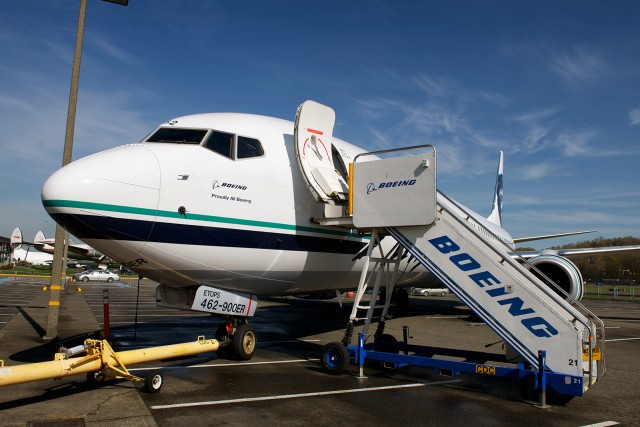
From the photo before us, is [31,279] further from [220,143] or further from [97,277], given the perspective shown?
[220,143]

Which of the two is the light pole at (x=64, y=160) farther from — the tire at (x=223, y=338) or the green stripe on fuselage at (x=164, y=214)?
the green stripe on fuselage at (x=164, y=214)

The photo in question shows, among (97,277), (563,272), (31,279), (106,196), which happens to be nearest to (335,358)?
(106,196)

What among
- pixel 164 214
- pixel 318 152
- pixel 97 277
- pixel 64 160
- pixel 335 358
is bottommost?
pixel 97 277

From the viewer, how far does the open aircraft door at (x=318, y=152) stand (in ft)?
29.1

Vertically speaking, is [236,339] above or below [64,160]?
below

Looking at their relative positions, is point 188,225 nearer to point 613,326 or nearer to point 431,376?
point 431,376

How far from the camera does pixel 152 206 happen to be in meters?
7.15

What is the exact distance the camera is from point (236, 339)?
29.7 feet

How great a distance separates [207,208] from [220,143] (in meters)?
1.29

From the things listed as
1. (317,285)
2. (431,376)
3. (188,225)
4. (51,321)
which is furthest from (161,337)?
(431,376)

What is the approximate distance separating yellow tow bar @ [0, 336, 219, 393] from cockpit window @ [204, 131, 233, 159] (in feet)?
10.6

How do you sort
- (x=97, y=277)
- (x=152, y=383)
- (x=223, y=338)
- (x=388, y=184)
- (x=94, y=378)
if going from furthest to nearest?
(x=97, y=277), (x=223, y=338), (x=388, y=184), (x=94, y=378), (x=152, y=383)

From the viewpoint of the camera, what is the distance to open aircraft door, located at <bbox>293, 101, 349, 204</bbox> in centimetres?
888

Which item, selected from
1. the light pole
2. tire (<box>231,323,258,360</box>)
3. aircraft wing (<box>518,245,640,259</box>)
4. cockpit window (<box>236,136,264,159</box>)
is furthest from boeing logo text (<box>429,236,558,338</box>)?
aircraft wing (<box>518,245,640,259</box>)
